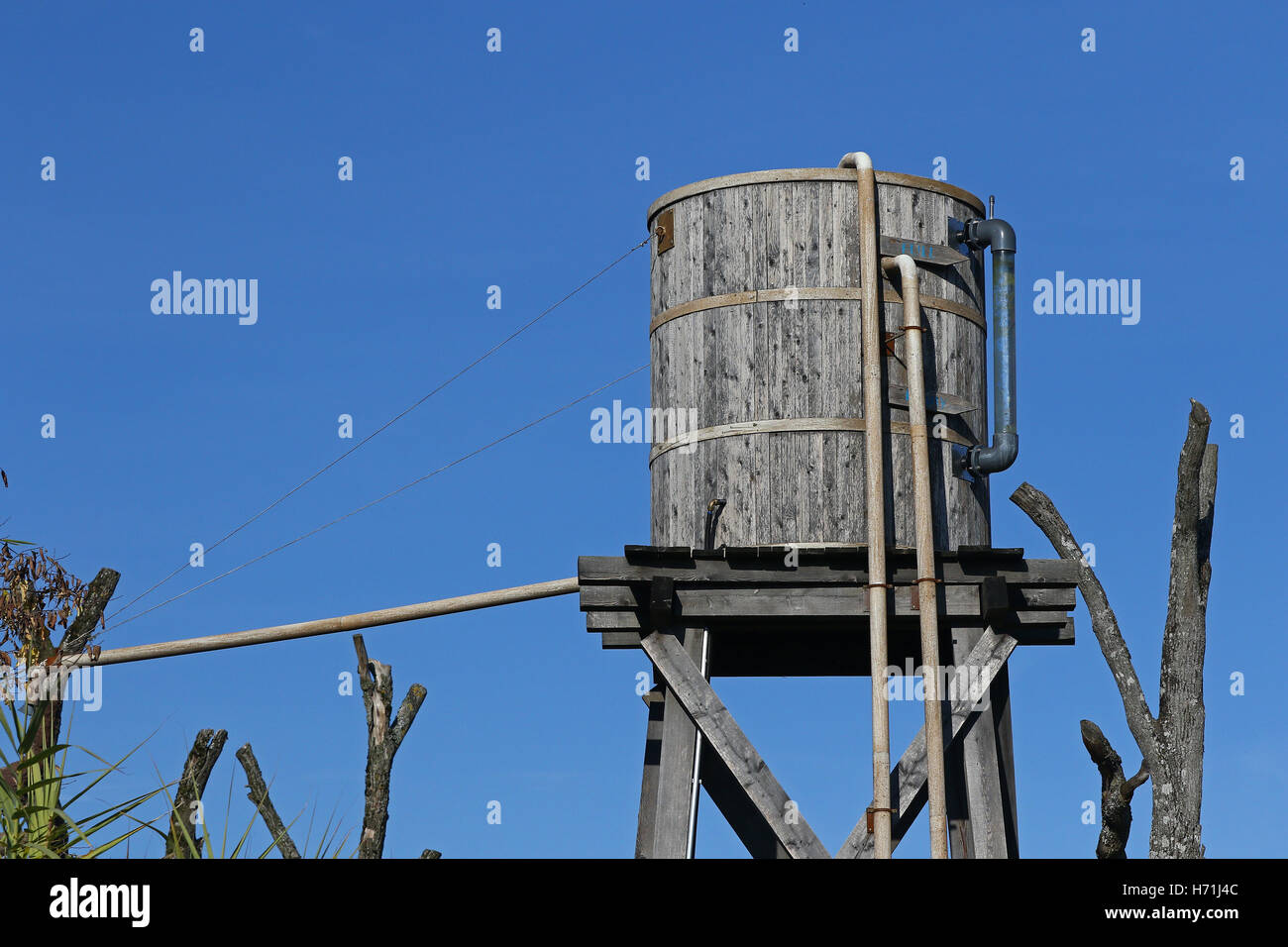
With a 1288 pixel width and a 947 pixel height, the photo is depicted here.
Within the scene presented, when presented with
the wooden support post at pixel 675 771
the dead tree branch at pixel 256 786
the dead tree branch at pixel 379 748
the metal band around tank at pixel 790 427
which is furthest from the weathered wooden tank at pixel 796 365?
the dead tree branch at pixel 256 786

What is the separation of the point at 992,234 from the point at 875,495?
2249 mm

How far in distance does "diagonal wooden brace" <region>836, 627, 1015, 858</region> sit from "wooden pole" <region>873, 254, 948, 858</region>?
137 mm

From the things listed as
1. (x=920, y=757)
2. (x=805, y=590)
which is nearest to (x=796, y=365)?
(x=805, y=590)

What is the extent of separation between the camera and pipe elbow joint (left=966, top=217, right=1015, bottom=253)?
12188 millimetres

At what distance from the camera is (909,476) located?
38.3 ft

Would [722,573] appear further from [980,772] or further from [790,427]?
[980,772]

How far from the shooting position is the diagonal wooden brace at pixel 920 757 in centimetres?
1115

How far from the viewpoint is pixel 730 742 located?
37.2 ft

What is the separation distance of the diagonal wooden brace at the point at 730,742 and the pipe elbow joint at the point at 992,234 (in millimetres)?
3532

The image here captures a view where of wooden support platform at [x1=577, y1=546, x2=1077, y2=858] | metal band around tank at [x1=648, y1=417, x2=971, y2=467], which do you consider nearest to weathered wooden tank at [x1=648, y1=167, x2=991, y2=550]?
metal band around tank at [x1=648, y1=417, x2=971, y2=467]

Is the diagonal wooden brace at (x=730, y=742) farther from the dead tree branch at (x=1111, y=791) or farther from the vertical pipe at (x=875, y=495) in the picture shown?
the dead tree branch at (x=1111, y=791)

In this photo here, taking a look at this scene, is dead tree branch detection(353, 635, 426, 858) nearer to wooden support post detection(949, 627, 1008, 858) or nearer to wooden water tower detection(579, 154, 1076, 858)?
wooden water tower detection(579, 154, 1076, 858)
